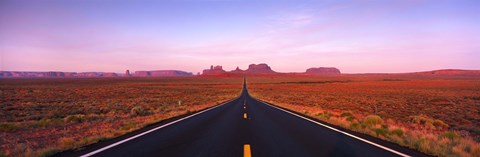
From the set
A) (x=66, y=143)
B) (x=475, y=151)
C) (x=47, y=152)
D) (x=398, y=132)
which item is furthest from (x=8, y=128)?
(x=475, y=151)

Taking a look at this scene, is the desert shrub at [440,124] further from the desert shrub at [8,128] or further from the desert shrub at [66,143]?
the desert shrub at [8,128]

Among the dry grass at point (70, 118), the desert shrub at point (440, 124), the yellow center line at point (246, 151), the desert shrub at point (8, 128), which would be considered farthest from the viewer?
the desert shrub at point (440, 124)

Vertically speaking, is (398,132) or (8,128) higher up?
(398,132)

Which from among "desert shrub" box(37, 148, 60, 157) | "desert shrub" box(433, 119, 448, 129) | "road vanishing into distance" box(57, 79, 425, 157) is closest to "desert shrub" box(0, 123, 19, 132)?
→ "road vanishing into distance" box(57, 79, 425, 157)

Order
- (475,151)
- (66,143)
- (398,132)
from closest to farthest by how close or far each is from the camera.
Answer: (475,151) → (66,143) → (398,132)

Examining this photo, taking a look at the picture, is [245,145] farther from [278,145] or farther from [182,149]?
[182,149]

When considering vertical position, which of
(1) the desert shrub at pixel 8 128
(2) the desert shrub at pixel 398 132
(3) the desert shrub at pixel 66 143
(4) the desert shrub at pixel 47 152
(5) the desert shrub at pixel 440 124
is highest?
(4) the desert shrub at pixel 47 152

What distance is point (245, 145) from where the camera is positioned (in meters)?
7.14

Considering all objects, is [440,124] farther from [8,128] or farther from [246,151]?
[8,128]

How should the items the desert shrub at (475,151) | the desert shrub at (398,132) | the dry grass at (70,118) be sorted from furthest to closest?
the desert shrub at (398,132), the dry grass at (70,118), the desert shrub at (475,151)

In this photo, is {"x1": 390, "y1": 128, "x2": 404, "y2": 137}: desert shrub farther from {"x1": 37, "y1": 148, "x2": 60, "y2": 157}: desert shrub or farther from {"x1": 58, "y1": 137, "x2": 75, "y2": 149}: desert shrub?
{"x1": 37, "y1": 148, "x2": 60, "y2": 157}: desert shrub

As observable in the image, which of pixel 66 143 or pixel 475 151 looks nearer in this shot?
pixel 475 151

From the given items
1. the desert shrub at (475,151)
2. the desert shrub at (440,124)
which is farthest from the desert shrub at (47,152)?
the desert shrub at (440,124)

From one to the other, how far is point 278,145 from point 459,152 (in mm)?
4202
